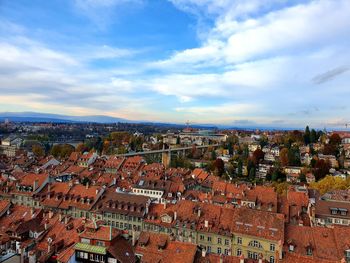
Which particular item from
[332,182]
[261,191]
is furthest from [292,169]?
[261,191]

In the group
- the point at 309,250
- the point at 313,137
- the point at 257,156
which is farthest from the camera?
the point at 313,137

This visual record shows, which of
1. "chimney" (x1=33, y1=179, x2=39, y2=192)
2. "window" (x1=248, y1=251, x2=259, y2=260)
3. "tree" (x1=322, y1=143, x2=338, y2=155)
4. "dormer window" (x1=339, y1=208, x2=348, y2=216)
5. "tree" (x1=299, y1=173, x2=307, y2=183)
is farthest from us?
"tree" (x1=322, y1=143, x2=338, y2=155)


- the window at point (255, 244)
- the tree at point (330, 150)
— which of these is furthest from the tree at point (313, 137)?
the window at point (255, 244)

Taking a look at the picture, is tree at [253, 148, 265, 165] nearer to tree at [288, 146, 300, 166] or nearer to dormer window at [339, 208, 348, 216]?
tree at [288, 146, 300, 166]

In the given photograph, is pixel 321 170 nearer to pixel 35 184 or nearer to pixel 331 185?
pixel 331 185

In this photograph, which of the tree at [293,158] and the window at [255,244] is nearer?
the window at [255,244]

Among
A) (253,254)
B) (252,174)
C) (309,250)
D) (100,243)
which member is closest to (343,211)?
(309,250)

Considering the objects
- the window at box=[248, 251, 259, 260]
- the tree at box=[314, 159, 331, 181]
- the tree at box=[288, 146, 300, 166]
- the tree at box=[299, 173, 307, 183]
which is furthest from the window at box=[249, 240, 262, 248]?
the tree at box=[288, 146, 300, 166]

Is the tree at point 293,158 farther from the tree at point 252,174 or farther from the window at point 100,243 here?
the window at point 100,243

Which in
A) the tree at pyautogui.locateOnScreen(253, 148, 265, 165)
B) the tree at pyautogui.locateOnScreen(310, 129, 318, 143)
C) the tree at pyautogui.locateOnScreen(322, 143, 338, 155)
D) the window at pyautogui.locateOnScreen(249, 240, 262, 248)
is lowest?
the window at pyautogui.locateOnScreen(249, 240, 262, 248)

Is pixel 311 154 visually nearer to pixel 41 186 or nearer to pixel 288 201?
pixel 288 201

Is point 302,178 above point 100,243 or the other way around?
the other way around
